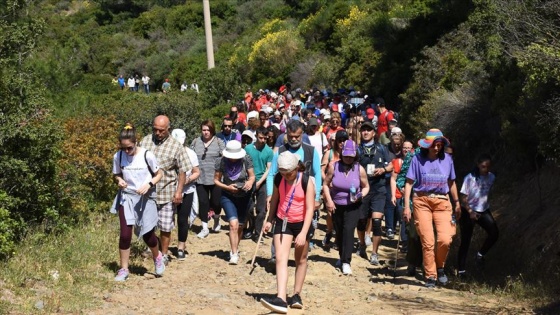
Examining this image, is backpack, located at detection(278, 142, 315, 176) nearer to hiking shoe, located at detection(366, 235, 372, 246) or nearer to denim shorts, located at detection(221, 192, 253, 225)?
denim shorts, located at detection(221, 192, 253, 225)

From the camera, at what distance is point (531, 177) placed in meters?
12.1

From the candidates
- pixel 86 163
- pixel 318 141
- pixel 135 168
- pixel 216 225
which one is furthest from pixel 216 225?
pixel 135 168

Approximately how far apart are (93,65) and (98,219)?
40087 millimetres

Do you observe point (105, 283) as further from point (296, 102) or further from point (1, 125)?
point (296, 102)

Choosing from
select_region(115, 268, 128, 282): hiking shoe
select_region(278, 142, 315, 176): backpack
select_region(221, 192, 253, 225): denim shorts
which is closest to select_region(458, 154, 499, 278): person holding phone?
select_region(278, 142, 315, 176): backpack

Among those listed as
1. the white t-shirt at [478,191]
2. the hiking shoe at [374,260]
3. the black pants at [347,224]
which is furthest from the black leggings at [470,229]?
the black pants at [347,224]

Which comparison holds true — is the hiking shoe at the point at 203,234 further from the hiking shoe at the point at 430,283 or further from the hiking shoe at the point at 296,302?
the hiking shoe at the point at 296,302

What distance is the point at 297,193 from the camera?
762 centimetres

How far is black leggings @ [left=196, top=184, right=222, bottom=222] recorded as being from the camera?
441 inches

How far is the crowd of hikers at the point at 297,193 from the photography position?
7.71 meters

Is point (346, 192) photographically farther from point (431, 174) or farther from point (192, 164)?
point (192, 164)

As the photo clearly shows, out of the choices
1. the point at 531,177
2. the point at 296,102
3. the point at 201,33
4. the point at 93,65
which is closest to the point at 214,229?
the point at 531,177

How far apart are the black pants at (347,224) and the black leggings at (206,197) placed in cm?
212

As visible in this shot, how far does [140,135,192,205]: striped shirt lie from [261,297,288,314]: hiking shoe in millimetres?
2274
